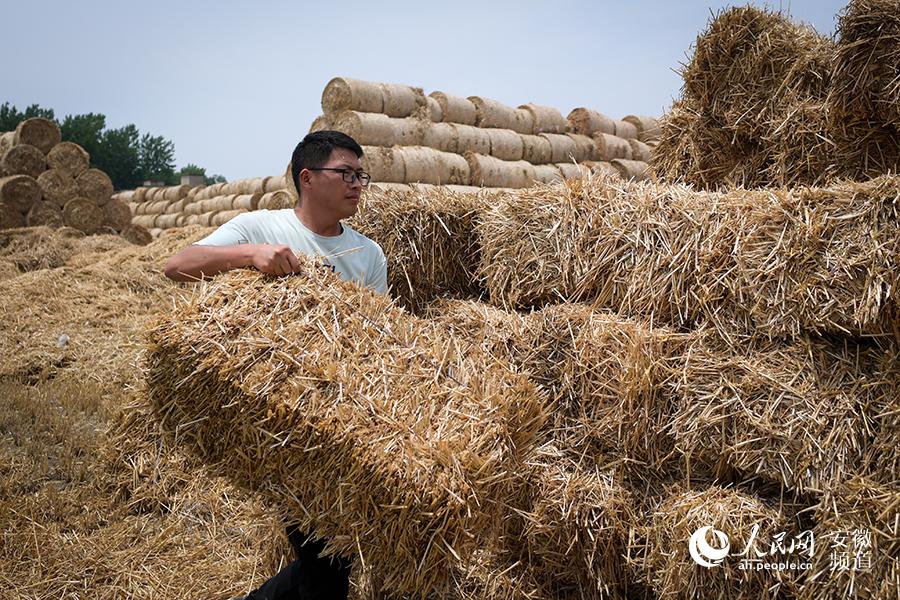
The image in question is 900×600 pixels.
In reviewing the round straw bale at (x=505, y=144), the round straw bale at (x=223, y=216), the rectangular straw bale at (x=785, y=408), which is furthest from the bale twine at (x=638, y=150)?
the rectangular straw bale at (x=785, y=408)

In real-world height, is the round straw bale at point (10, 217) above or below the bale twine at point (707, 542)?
below

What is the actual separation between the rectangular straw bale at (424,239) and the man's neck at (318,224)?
0.88 metres

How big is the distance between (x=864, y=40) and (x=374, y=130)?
21.1 feet

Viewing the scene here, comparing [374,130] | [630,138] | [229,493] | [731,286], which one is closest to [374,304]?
[731,286]

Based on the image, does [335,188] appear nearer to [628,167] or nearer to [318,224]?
[318,224]

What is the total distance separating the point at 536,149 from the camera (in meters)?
11.9

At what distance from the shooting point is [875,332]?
2.72m

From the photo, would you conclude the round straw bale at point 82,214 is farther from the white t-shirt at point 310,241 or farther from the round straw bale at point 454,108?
the white t-shirt at point 310,241

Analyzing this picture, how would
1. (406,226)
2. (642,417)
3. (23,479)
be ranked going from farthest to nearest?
(23,479), (406,226), (642,417)

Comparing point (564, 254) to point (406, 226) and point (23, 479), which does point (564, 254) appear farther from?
point (23, 479)

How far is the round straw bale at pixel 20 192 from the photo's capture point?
12734 millimetres

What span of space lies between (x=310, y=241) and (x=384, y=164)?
20.3 feet

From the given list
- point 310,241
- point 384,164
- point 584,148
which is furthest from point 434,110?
point 310,241

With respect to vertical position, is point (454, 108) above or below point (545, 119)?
above
